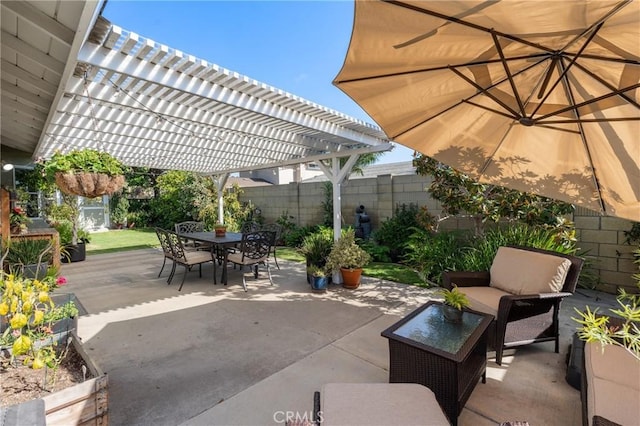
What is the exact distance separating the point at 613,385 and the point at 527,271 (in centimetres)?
170

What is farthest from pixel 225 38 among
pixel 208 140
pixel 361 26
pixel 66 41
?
pixel 361 26

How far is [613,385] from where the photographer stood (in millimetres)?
1836

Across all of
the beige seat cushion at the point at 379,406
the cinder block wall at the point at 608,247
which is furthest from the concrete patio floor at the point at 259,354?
the beige seat cushion at the point at 379,406

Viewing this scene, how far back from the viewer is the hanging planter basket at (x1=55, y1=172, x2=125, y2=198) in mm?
3712

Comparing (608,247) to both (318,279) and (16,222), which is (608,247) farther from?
(16,222)

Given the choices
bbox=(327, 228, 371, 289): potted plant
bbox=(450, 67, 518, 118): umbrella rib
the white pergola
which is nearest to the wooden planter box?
the white pergola

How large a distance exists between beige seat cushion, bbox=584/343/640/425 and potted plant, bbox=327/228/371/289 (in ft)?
11.1

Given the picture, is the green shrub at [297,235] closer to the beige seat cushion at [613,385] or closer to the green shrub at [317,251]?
the green shrub at [317,251]

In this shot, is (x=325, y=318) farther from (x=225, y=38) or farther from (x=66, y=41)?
(x=225, y=38)

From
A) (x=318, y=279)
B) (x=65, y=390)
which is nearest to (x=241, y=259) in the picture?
(x=318, y=279)

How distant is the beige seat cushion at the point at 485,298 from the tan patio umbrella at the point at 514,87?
120cm

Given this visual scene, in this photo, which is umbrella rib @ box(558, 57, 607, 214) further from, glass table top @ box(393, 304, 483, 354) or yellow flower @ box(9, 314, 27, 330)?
yellow flower @ box(9, 314, 27, 330)

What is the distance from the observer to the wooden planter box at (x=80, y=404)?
5.28ft

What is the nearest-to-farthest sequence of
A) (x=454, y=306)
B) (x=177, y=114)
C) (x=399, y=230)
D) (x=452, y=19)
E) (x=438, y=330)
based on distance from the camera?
1. (x=452, y=19)
2. (x=438, y=330)
3. (x=454, y=306)
4. (x=177, y=114)
5. (x=399, y=230)
